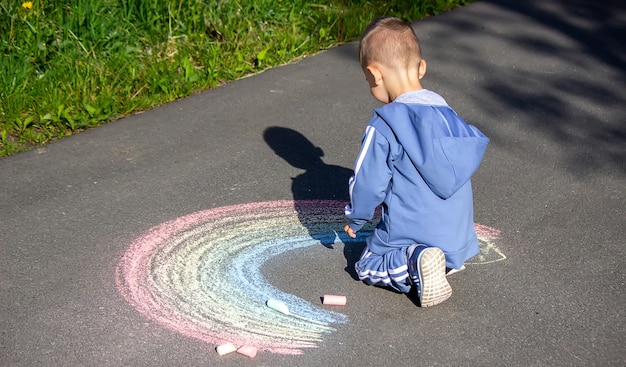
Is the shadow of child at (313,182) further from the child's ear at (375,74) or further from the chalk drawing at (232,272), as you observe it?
the child's ear at (375,74)

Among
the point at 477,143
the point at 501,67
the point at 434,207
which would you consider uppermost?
the point at 477,143

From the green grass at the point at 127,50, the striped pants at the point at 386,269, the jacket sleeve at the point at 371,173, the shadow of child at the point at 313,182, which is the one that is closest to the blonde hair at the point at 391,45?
the jacket sleeve at the point at 371,173

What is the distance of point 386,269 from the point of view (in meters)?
3.68

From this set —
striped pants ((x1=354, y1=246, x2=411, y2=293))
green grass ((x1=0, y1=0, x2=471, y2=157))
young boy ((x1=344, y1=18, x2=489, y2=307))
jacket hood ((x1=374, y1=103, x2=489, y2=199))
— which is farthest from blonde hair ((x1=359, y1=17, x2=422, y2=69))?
green grass ((x1=0, y1=0, x2=471, y2=157))

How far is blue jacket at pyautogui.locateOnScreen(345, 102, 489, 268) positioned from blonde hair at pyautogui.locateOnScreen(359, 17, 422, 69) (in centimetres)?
20

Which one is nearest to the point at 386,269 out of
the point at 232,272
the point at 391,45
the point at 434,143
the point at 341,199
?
the point at 434,143

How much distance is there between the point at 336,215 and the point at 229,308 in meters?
1.11

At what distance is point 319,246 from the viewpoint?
4.20 metres

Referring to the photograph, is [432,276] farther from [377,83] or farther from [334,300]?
[377,83]

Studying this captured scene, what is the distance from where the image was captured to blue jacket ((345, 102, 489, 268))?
11.5 ft

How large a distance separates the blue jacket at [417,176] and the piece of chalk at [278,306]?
0.49 m

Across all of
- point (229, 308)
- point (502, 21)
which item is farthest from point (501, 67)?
point (229, 308)

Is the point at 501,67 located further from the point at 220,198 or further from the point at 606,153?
the point at 220,198

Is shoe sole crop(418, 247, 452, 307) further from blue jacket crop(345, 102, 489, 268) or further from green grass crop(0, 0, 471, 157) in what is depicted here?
green grass crop(0, 0, 471, 157)
